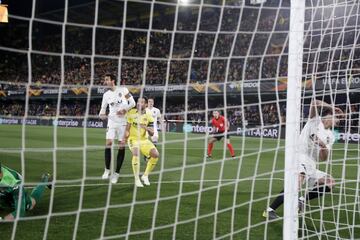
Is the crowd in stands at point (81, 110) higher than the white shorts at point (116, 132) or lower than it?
higher

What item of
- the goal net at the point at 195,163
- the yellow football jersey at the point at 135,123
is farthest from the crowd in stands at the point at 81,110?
the yellow football jersey at the point at 135,123

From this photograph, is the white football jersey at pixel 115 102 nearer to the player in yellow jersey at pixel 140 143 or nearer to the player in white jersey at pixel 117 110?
the player in white jersey at pixel 117 110

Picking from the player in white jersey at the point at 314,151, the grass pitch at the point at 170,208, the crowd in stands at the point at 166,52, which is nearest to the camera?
the grass pitch at the point at 170,208

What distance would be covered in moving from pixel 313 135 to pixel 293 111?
4.74 feet

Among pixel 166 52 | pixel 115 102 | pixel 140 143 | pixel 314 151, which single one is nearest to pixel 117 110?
pixel 115 102

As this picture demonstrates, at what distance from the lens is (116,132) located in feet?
24.4

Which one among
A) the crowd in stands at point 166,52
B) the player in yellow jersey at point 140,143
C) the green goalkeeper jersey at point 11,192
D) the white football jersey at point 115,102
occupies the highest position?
the crowd in stands at point 166,52

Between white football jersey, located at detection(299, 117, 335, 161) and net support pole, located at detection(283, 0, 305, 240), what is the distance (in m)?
1.20

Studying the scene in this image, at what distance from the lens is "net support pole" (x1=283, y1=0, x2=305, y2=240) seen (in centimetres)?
343

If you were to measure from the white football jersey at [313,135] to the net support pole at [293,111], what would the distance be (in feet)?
3.94

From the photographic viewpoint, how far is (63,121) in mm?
31531

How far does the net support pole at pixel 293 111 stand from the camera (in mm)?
3434

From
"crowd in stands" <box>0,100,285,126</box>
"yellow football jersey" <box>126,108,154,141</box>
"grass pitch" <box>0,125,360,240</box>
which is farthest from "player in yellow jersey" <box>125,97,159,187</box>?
"crowd in stands" <box>0,100,285,126</box>

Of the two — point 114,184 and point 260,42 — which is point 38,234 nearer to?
point 114,184
